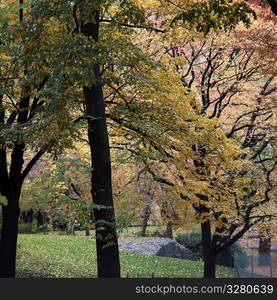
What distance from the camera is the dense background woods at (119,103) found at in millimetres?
9305

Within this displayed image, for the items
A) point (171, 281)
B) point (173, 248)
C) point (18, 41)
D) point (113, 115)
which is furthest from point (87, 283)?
point (173, 248)

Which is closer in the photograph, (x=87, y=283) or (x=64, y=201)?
(x=87, y=283)

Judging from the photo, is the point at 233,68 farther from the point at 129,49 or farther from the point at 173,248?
the point at 173,248

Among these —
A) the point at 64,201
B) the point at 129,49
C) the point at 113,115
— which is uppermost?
the point at 129,49

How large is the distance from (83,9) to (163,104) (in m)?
3.42

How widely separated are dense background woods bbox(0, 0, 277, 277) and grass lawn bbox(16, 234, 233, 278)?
4014 millimetres

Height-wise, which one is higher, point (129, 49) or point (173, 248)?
point (129, 49)

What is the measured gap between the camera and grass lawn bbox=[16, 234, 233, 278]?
59.0 ft

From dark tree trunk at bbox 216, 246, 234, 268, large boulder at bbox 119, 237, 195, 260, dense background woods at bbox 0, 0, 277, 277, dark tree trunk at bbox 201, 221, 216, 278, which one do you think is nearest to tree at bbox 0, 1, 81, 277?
dense background woods at bbox 0, 0, 277, 277

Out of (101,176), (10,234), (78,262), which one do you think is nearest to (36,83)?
(101,176)

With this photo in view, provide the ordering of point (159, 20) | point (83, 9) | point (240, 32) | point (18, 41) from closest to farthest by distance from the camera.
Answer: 1. point (83, 9)
2. point (18, 41)
3. point (240, 32)
4. point (159, 20)

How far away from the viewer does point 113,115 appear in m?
12.2

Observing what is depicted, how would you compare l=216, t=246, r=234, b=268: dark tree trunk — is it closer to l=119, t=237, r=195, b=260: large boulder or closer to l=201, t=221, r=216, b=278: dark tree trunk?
l=119, t=237, r=195, b=260: large boulder

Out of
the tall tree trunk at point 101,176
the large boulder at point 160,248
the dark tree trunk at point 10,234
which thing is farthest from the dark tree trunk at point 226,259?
the tall tree trunk at point 101,176
